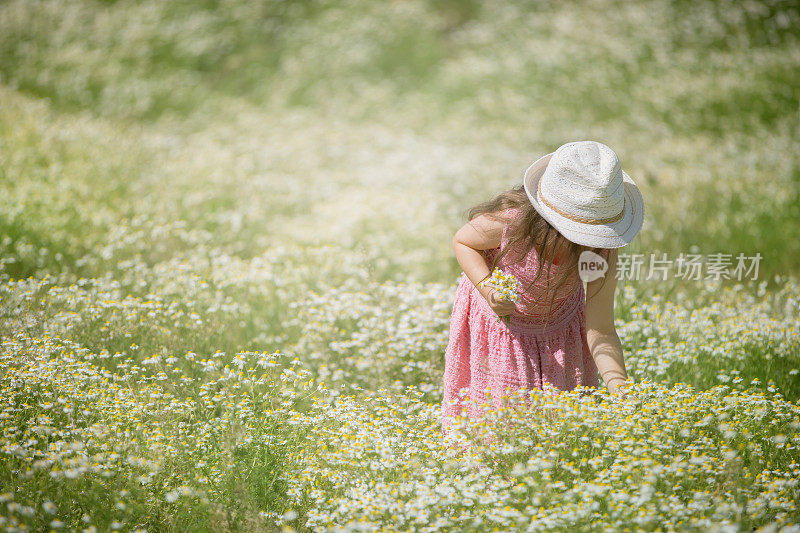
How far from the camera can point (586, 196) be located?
318 cm

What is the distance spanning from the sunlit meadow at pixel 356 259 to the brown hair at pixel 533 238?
706mm

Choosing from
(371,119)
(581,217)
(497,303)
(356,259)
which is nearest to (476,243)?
(497,303)

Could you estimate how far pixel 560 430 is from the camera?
3.22 meters

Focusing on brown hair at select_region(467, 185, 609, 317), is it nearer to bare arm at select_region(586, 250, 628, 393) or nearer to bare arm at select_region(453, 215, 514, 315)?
bare arm at select_region(453, 215, 514, 315)

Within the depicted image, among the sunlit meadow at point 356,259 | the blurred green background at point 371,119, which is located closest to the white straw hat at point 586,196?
the sunlit meadow at point 356,259

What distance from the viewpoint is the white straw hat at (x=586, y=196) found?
3172mm

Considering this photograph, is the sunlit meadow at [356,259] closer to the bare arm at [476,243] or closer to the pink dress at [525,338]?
the pink dress at [525,338]

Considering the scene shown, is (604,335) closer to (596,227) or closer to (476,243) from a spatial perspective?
(596,227)

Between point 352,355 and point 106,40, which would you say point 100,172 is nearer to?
point 352,355

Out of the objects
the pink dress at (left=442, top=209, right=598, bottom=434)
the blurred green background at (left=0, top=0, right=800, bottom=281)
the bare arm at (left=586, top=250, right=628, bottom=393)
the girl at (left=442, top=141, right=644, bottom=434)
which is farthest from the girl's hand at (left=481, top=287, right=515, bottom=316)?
the blurred green background at (left=0, top=0, right=800, bottom=281)

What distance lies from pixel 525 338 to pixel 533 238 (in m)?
0.61

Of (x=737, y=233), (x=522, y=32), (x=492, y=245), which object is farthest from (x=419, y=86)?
(x=492, y=245)

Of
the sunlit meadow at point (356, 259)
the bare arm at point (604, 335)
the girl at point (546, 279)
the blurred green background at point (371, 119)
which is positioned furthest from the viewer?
the blurred green background at point (371, 119)

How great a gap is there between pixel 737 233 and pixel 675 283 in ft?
7.65
